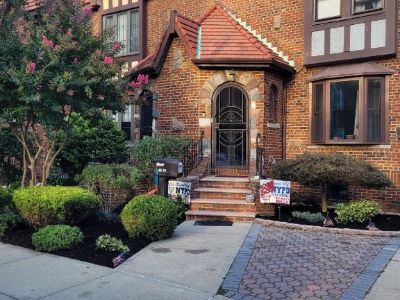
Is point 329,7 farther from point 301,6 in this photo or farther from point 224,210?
point 224,210

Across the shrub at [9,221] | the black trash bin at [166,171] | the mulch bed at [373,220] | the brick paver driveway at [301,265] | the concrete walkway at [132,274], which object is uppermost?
the black trash bin at [166,171]

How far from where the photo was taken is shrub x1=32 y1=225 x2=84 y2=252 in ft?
21.8

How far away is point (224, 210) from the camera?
956cm

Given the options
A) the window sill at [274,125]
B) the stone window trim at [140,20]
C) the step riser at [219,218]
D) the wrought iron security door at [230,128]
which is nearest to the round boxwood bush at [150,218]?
the step riser at [219,218]

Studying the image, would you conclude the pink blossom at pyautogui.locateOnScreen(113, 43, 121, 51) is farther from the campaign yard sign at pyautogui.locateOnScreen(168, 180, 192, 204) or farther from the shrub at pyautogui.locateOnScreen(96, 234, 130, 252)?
the shrub at pyautogui.locateOnScreen(96, 234, 130, 252)

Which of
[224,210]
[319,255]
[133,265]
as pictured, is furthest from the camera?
[224,210]

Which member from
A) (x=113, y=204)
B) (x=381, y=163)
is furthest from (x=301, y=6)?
(x=113, y=204)

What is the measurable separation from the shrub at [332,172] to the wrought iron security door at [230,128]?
7.16 feet

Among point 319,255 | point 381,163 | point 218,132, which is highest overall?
point 218,132

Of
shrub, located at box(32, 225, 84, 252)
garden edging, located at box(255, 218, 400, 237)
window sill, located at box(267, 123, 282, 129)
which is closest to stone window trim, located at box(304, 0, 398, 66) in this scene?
window sill, located at box(267, 123, 282, 129)

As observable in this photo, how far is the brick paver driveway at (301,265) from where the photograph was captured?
5.06 meters

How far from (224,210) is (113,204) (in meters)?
2.53

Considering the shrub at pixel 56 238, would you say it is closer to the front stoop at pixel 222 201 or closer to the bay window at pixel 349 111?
the front stoop at pixel 222 201

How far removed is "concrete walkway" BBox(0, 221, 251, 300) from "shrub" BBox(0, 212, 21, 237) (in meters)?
0.66
